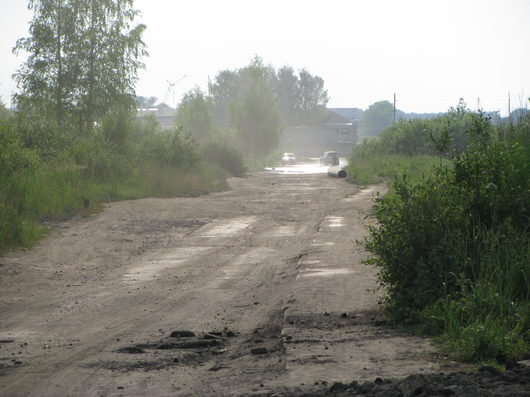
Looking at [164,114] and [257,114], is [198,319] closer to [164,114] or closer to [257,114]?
[257,114]

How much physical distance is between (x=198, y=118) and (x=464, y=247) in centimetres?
6902

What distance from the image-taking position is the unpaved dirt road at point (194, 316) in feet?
19.9

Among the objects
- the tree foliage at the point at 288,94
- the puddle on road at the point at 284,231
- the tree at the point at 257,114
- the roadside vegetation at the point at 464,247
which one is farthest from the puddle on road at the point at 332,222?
Result: the tree foliage at the point at 288,94

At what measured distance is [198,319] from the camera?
8.61 metres

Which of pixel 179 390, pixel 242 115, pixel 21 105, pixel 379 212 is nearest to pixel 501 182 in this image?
pixel 379 212

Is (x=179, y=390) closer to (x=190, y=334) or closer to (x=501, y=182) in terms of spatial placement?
(x=190, y=334)

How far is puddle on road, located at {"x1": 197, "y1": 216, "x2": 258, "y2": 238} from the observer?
695 inches

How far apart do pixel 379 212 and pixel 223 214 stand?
14.2m

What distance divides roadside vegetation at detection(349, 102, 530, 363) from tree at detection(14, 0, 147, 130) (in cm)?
3637

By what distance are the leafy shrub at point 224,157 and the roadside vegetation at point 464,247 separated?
42883 millimetres

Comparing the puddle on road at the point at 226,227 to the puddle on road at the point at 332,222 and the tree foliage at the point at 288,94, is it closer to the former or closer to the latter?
the puddle on road at the point at 332,222

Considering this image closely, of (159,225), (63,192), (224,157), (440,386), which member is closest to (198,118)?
(224,157)

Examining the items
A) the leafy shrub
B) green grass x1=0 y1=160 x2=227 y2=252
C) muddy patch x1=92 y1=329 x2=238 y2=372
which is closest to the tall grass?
green grass x1=0 y1=160 x2=227 y2=252

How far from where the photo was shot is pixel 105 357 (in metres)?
6.82
